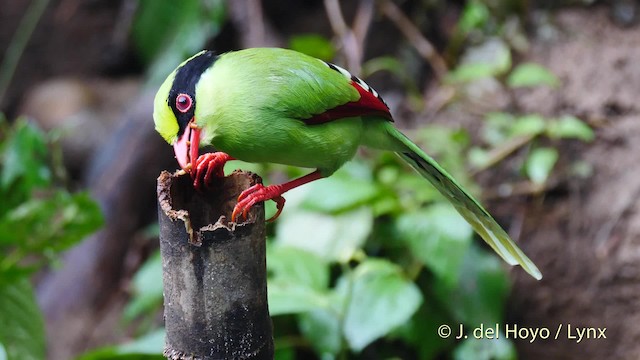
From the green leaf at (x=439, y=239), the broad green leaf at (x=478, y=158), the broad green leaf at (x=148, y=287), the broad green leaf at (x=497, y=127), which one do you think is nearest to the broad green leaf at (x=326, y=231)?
the green leaf at (x=439, y=239)

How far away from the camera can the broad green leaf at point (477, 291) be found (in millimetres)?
3176

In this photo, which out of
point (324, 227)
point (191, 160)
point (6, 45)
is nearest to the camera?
point (191, 160)

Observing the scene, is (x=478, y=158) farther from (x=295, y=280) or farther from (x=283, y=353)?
(x=283, y=353)

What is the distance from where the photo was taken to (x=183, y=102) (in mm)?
1697

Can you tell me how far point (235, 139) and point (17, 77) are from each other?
231 inches

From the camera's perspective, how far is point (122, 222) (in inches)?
187

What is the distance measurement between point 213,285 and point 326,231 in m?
1.83

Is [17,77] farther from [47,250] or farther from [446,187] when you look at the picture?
[446,187]

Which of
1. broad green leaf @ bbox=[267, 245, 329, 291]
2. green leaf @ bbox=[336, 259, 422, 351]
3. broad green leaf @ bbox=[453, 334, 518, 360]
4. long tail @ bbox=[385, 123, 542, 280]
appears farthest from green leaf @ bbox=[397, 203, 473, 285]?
long tail @ bbox=[385, 123, 542, 280]

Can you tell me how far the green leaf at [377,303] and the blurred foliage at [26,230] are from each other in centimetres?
99

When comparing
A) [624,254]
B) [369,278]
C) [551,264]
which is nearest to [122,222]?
[369,278]

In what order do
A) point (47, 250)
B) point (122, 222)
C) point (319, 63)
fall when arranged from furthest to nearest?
1. point (122, 222)
2. point (47, 250)
3. point (319, 63)

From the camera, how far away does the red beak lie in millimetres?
1603

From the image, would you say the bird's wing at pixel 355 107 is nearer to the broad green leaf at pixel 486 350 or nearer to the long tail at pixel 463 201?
the long tail at pixel 463 201
